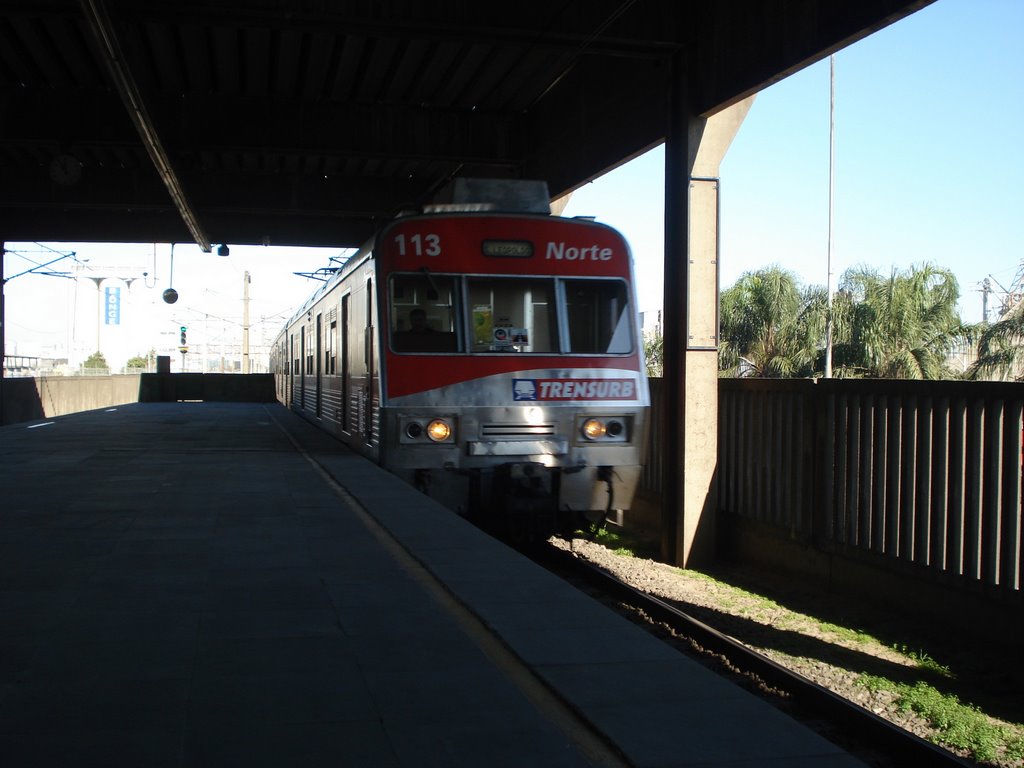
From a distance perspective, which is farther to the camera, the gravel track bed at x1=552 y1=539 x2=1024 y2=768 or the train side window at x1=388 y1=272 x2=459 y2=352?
the train side window at x1=388 y1=272 x2=459 y2=352

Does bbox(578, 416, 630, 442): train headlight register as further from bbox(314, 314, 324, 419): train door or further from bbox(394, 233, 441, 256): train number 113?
bbox(314, 314, 324, 419): train door

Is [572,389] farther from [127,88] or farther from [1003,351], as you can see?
[1003,351]

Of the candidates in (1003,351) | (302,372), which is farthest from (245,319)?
(1003,351)

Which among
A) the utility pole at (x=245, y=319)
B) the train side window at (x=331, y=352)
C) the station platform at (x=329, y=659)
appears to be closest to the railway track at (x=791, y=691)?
the station platform at (x=329, y=659)

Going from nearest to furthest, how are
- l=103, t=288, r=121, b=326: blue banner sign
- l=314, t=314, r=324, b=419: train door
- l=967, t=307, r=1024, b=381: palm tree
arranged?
l=314, t=314, r=324, b=419: train door → l=967, t=307, r=1024, b=381: palm tree → l=103, t=288, r=121, b=326: blue banner sign

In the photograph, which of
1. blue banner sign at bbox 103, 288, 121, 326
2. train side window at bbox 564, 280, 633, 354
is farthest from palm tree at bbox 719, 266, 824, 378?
blue banner sign at bbox 103, 288, 121, 326

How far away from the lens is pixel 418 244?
9266mm

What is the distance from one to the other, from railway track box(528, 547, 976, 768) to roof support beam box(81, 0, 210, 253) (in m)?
7.19

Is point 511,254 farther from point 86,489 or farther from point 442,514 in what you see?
point 86,489

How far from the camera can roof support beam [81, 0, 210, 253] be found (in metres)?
9.63

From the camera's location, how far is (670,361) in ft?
36.4

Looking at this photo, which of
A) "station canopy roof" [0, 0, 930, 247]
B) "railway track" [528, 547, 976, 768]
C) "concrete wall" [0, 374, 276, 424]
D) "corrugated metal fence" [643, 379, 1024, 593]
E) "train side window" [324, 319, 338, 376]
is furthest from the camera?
"concrete wall" [0, 374, 276, 424]

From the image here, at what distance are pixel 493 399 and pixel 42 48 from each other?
914cm

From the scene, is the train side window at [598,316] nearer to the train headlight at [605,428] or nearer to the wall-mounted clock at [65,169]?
the train headlight at [605,428]
